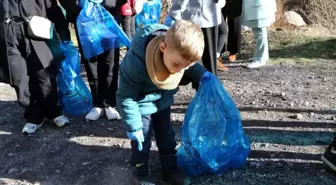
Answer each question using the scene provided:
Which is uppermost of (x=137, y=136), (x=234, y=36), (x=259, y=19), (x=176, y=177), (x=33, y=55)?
(x=259, y=19)

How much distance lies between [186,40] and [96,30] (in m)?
1.57

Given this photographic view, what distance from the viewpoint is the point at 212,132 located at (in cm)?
270

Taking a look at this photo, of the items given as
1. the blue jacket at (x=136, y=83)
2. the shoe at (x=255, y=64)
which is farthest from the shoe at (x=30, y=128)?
the shoe at (x=255, y=64)

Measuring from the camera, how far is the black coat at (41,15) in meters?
3.16

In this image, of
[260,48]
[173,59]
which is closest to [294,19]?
[260,48]

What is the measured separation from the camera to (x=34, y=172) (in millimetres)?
2992

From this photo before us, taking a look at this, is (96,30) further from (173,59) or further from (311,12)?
(311,12)

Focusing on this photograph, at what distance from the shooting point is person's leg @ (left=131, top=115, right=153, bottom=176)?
2557 mm

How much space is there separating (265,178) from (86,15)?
195 cm

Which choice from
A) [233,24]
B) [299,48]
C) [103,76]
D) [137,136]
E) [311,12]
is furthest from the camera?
[311,12]

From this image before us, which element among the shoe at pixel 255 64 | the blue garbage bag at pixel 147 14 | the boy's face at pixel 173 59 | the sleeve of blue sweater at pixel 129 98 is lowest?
the shoe at pixel 255 64

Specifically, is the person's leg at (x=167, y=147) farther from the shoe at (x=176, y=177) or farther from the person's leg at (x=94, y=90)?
the person's leg at (x=94, y=90)

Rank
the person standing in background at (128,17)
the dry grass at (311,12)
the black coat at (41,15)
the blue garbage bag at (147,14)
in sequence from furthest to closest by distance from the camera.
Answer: the dry grass at (311,12) → the blue garbage bag at (147,14) → the person standing in background at (128,17) → the black coat at (41,15)

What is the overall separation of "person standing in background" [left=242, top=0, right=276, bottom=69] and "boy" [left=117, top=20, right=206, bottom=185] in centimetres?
278
